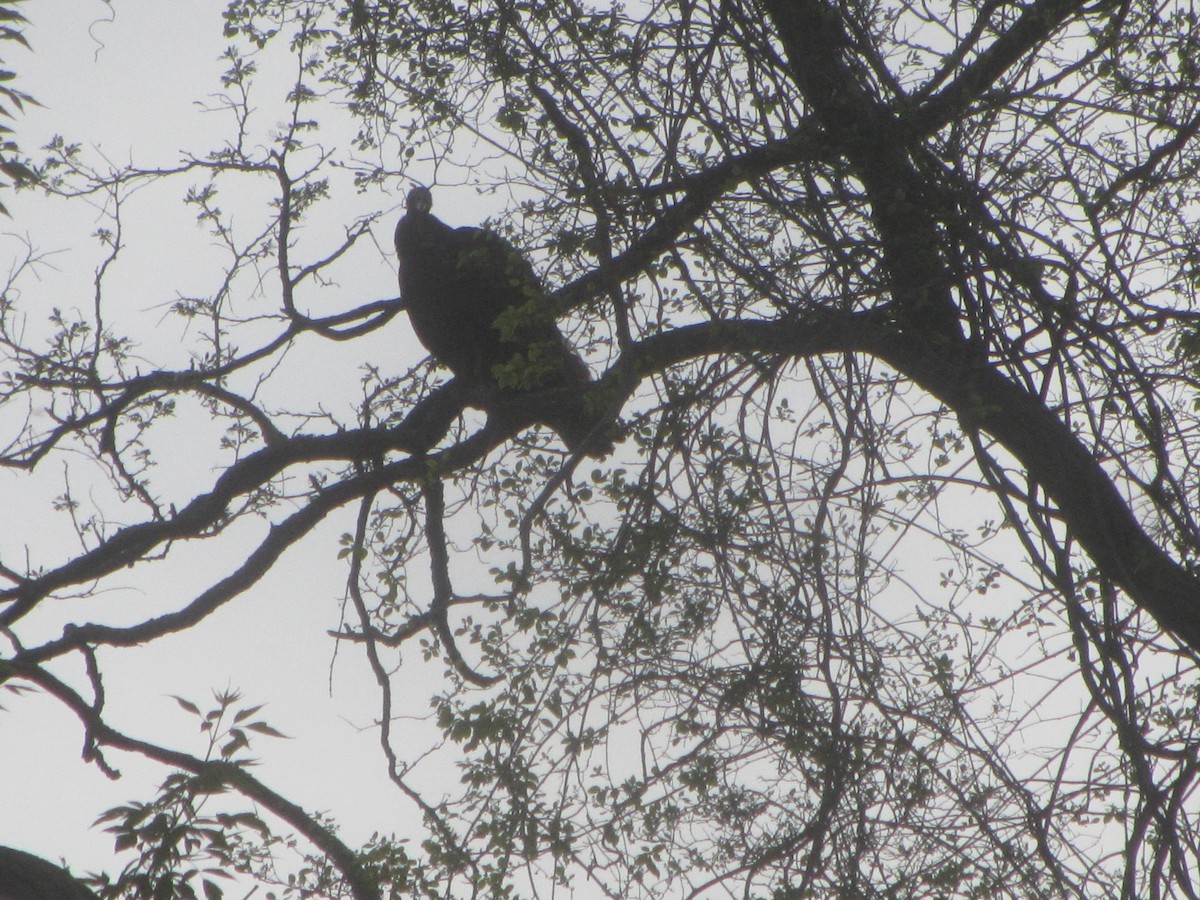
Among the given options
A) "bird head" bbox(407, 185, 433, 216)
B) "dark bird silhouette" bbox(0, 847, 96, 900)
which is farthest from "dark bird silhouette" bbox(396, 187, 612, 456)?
"dark bird silhouette" bbox(0, 847, 96, 900)

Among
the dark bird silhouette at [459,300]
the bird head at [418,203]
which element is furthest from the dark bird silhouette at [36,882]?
the bird head at [418,203]

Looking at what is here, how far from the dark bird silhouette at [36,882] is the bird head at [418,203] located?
9.18ft

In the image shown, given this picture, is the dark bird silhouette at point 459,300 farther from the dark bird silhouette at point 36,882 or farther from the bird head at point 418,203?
the dark bird silhouette at point 36,882

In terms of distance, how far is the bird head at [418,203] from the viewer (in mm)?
4637

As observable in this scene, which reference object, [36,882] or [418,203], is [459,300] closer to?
[418,203]

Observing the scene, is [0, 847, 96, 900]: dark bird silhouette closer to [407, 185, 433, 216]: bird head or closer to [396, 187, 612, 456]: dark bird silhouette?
[396, 187, 612, 456]: dark bird silhouette

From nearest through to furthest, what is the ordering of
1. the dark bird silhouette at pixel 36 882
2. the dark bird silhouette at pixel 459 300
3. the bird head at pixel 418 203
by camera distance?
the dark bird silhouette at pixel 36 882 → the dark bird silhouette at pixel 459 300 → the bird head at pixel 418 203

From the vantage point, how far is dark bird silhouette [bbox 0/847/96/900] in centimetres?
252

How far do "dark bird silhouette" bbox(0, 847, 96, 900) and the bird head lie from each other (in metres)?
2.80

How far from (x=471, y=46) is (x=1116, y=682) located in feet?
7.95

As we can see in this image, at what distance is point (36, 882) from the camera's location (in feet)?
8.32

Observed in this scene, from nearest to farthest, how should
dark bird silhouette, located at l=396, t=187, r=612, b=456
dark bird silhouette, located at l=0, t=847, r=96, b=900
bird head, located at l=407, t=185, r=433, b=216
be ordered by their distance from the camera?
dark bird silhouette, located at l=0, t=847, r=96, b=900 → dark bird silhouette, located at l=396, t=187, r=612, b=456 → bird head, located at l=407, t=185, r=433, b=216

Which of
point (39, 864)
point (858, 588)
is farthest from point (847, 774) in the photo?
point (39, 864)

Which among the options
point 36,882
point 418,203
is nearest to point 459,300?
point 418,203
